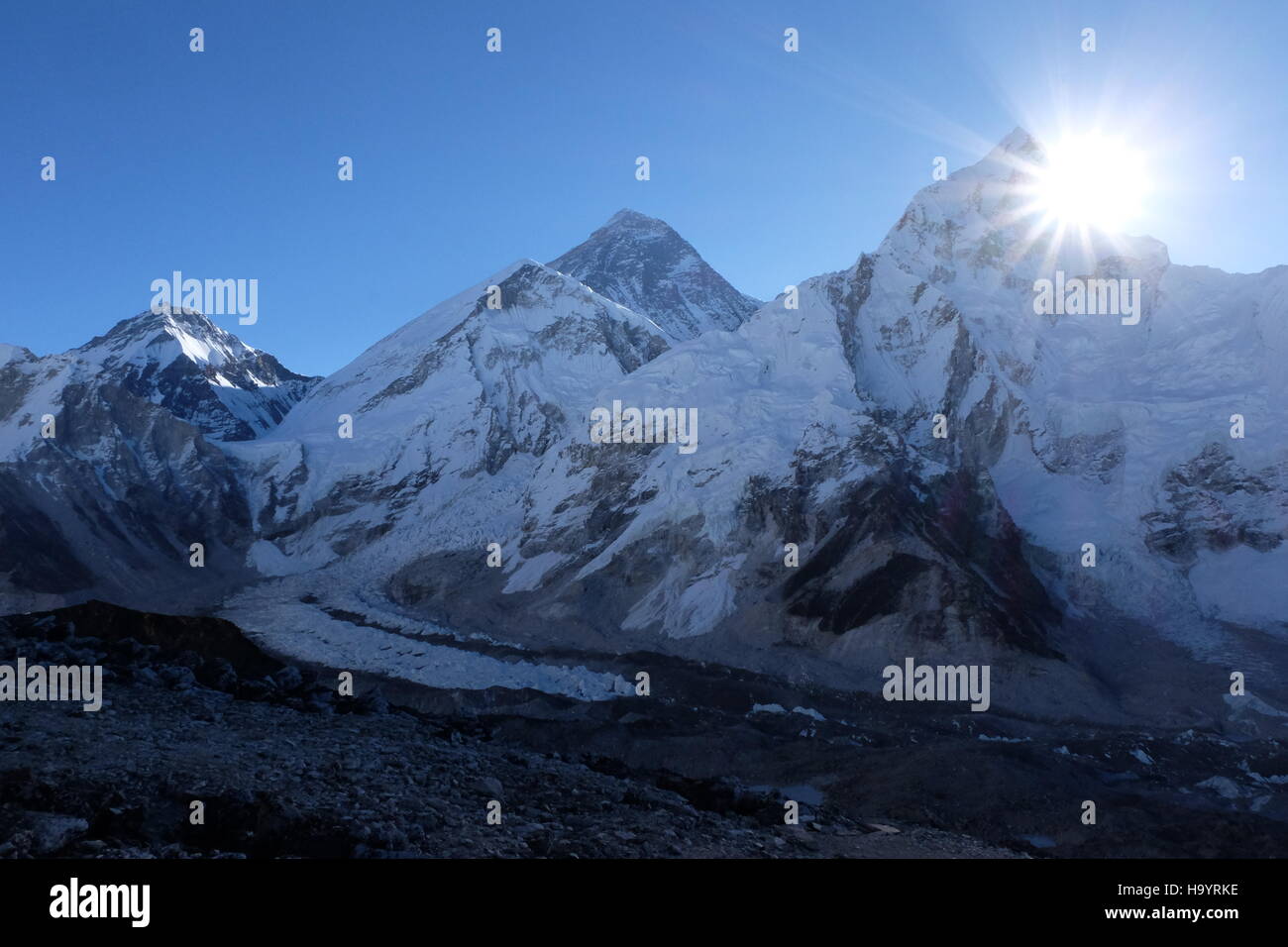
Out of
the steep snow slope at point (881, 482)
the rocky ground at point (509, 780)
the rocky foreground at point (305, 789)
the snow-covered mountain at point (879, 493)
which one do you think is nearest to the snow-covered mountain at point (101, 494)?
the snow-covered mountain at point (879, 493)

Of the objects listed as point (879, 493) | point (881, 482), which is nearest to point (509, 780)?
point (879, 493)

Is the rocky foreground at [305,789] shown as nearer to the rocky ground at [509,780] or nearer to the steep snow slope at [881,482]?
the rocky ground at [509,780]

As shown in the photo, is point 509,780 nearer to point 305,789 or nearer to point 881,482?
point 305,789

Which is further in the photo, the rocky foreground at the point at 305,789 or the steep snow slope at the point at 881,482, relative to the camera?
the steep snow slope at the point at 881,482

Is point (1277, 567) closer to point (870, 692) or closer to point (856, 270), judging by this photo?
point (870, 692)

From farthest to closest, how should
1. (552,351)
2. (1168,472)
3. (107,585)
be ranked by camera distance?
(552,351) → (107,585) → (1168,472)

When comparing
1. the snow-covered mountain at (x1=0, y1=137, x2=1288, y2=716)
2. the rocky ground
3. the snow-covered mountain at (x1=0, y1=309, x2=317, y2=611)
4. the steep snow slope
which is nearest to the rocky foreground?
the rocky ground
